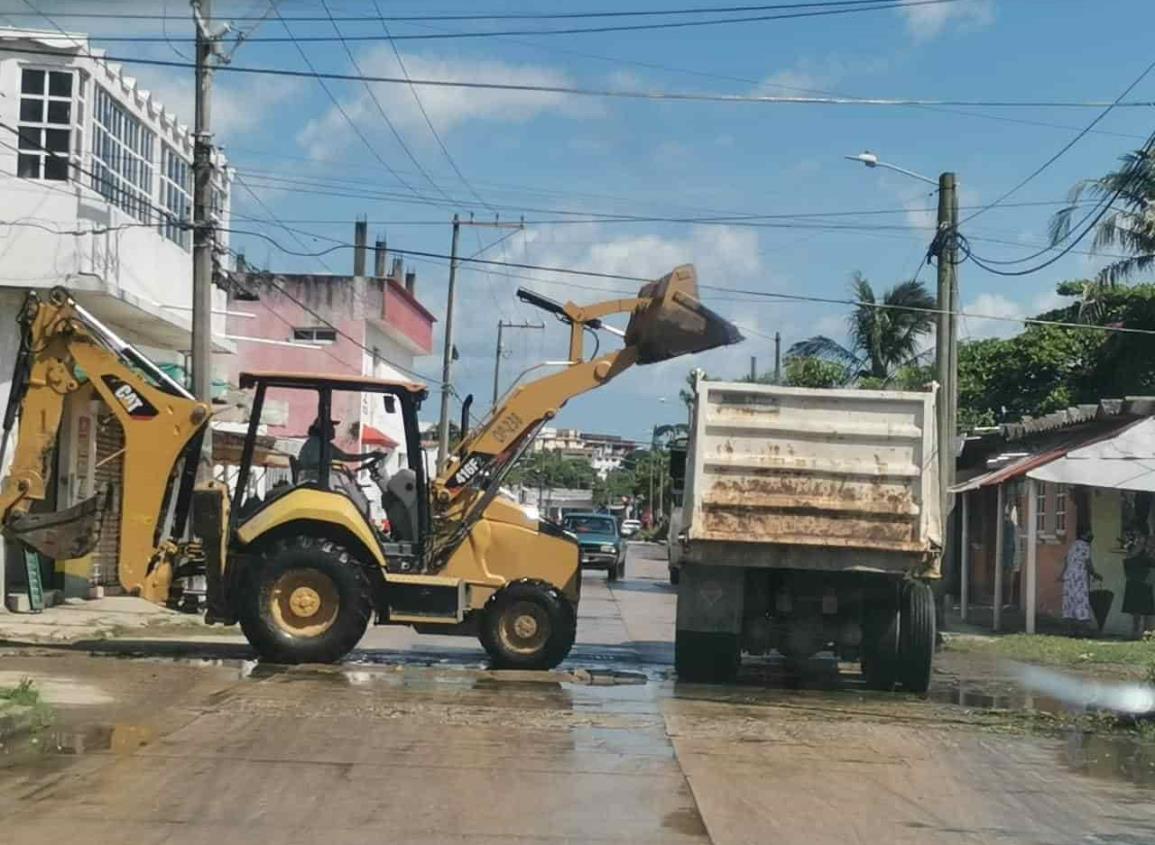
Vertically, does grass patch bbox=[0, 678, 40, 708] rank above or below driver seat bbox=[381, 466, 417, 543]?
below

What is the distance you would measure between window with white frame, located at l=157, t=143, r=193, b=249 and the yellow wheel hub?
45.5 ft

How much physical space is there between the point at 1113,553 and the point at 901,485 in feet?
39.1

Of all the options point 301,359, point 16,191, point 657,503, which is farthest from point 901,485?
point 657,503

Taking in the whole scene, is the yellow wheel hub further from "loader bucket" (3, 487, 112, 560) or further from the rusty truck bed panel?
the rusty truck bed panel

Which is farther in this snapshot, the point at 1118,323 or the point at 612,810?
the point at 1118,323

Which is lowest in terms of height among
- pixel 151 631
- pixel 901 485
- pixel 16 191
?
pixel 151 631

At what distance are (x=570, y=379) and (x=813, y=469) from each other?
315 centimetres

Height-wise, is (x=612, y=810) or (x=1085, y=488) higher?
(x=1085, y=488)

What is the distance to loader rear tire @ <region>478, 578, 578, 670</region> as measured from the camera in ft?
50.8

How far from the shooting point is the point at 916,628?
14672mm

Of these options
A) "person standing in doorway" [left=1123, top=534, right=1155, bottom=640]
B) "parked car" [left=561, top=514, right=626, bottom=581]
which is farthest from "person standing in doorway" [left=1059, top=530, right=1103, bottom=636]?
"parked car" [left=561, top=514, right=626, bottom=581]

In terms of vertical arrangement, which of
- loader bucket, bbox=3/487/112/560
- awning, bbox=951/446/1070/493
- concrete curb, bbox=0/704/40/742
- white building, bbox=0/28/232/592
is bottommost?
concrete curb, bbox=0/704/40/742

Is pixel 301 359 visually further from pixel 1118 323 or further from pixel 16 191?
pixel 16 191

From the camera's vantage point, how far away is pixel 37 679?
13.6m
